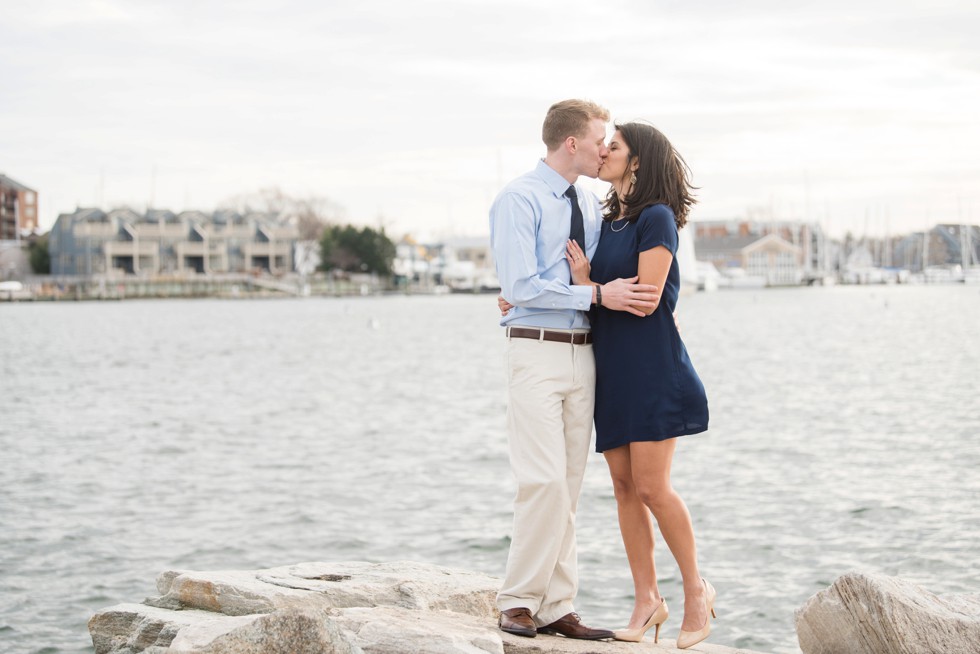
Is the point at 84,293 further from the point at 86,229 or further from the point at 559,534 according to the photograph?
the point at 559,534

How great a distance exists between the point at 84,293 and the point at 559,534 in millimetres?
145813

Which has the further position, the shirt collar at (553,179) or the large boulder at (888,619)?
the large boulder at (888,619)

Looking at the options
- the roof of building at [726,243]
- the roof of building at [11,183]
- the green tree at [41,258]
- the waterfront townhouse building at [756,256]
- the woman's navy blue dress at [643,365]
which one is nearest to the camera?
the woman's navy blue dress at [643,365]

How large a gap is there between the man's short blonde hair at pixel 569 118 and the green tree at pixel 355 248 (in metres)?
140

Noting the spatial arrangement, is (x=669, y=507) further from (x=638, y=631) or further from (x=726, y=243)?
(x=726, y=243)

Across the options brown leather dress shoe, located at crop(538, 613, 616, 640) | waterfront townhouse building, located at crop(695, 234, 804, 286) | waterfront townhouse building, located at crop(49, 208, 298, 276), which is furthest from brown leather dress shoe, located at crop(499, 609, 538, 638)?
waterfront townhouse building, located at crop(695, 234, 804, 286)

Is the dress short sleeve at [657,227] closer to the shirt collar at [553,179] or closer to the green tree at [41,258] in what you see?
the shirt collar at [553,179]

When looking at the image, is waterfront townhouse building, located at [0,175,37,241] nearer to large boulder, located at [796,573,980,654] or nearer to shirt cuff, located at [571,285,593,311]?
shirt cuff, located at [571,285,593,311]

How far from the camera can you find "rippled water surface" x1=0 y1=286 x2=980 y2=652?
528 inches

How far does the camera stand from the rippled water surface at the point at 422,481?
1342 centimetres

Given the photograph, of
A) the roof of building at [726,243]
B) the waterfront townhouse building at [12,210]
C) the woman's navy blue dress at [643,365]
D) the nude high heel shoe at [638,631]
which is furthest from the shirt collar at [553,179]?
the roof of building at [726,243]

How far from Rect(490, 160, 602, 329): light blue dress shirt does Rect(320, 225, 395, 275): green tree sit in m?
140

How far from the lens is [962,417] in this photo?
2733 cm

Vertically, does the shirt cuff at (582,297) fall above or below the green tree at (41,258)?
below
